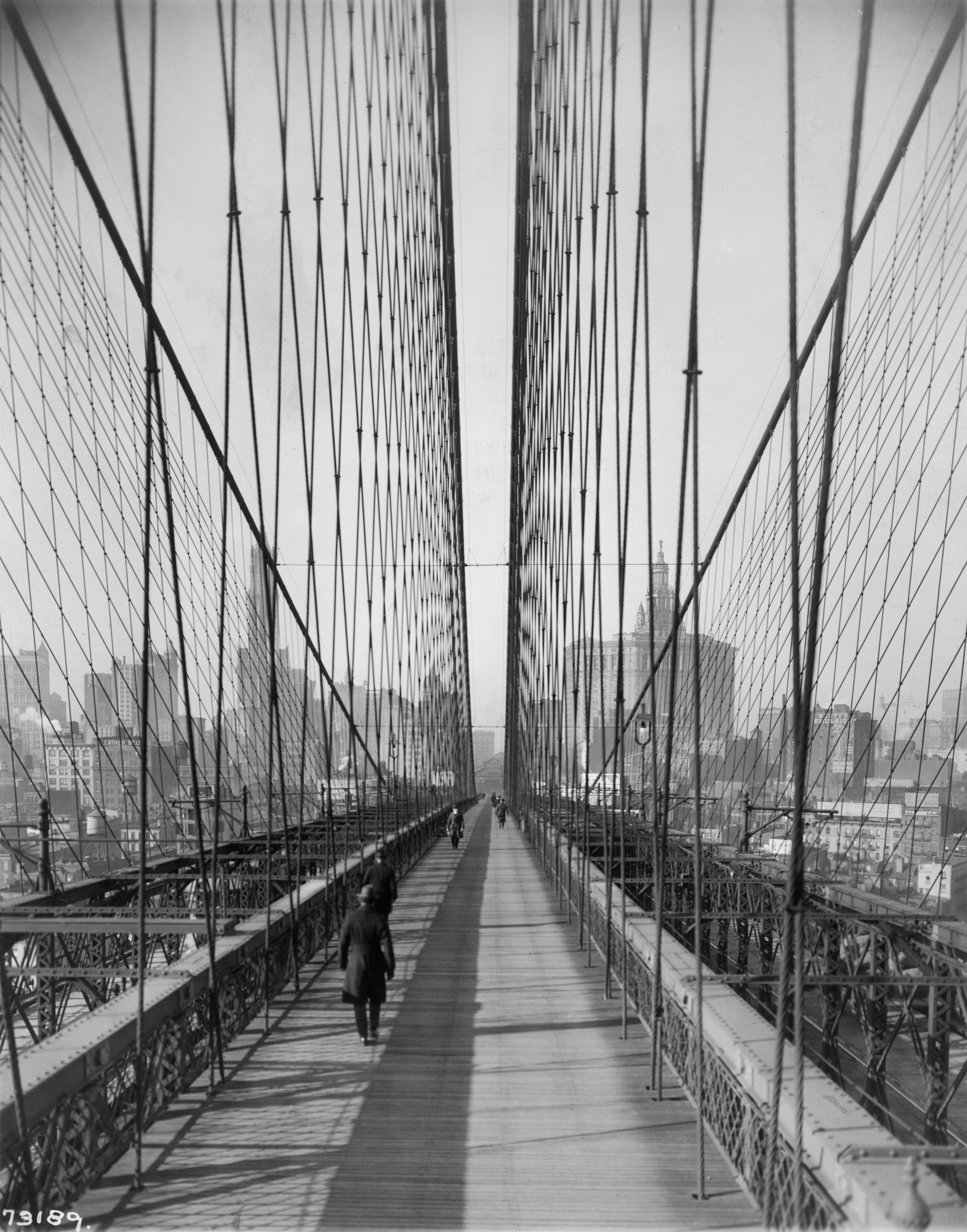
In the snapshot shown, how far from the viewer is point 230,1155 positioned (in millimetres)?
3404

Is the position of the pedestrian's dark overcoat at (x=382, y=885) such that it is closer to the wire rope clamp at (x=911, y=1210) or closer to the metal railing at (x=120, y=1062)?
the metal railing at (x=120, y=1062)

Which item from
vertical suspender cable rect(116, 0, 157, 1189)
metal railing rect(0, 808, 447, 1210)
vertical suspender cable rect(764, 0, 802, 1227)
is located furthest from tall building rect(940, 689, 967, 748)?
vertical suspender cable rect(116, 0, 157, 1189)

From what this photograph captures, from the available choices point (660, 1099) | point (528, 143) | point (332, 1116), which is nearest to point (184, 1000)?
point (332, 1116)

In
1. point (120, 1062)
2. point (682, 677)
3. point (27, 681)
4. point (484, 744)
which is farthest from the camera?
point (484, 744)

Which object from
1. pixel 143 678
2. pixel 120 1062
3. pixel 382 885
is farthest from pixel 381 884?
pixel 143 678

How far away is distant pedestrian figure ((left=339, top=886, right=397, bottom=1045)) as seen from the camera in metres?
4.77

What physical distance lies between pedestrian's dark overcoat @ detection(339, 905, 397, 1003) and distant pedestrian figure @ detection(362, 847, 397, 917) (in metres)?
0.16

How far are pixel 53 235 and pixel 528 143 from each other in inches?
468

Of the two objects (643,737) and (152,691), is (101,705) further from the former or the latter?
(643,737)

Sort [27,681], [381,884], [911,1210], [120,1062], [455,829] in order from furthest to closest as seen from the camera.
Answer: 1. [455,829]
2. [27,681]
3. [381,884]
4. [120,1062]
5. [911,1210]

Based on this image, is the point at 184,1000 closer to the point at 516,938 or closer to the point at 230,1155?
the point at 230,1155

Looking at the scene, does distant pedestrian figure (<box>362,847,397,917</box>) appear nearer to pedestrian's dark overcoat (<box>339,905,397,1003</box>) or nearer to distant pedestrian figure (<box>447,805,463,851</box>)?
pedestrian's dark overcoat (<box>339,905,397,1003</box>)

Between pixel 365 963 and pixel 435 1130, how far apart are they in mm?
1193

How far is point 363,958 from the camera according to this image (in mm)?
4816
